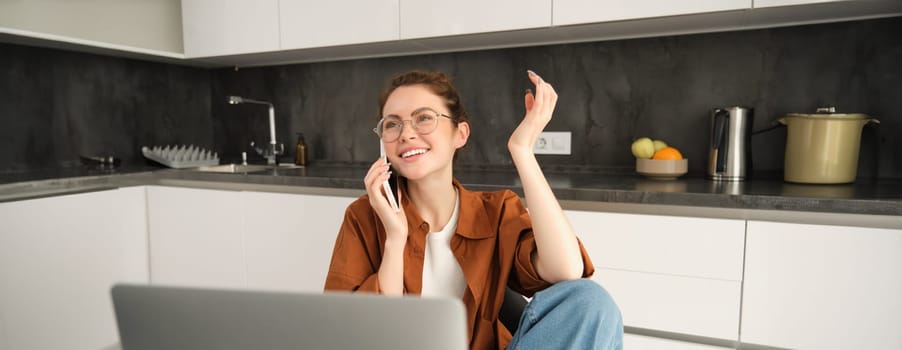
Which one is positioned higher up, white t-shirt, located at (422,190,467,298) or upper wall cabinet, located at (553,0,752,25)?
upper wall cabinet, located at (553,0,752,25)

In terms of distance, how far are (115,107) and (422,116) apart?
221 centimetres

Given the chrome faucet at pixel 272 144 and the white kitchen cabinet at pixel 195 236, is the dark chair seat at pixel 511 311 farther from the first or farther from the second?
the chrome faucet at pixel 272 144

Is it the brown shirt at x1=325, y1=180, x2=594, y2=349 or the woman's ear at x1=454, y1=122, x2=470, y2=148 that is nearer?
the brown shirt at x1=325, y1=180, x2=594, y2=349

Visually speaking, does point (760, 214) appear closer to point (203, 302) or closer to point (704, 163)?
point (704, 163)

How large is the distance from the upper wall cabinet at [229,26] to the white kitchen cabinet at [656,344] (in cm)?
183

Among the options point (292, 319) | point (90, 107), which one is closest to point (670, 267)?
point (292, 319)

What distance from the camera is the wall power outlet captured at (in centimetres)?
226

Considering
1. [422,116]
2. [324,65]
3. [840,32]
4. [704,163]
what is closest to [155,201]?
[324,65]

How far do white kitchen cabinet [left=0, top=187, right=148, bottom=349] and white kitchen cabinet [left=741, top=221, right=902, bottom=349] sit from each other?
2200 mm

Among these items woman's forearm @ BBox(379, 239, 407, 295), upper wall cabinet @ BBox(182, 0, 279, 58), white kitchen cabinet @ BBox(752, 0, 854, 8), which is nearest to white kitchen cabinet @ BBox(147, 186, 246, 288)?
upper wall cabinet @ BBox(182, 0, 279, 58)

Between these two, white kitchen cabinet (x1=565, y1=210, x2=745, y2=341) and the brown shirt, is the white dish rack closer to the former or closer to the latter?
the brown shirt

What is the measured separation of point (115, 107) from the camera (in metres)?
2.64

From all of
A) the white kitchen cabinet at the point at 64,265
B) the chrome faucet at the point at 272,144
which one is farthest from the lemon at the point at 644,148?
the white kitchen cabinet at the point at 64,265

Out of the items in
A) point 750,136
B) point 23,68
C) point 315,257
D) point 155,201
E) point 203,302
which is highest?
point 23,68
